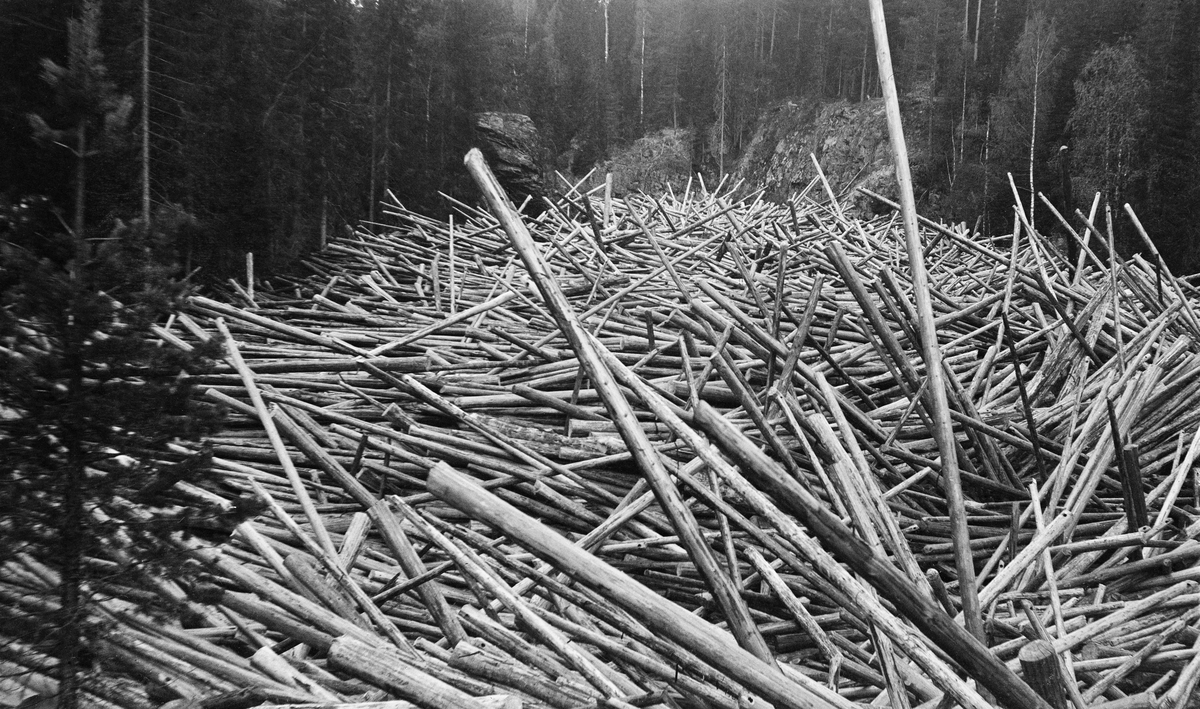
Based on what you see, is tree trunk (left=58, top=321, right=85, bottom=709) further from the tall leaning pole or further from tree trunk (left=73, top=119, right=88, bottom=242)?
the tall leaning pole

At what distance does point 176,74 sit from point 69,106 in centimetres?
452

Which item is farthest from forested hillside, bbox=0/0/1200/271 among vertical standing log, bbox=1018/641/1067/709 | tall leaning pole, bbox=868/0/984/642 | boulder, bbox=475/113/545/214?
vertical standing log, bbox=1018/641/1067/709

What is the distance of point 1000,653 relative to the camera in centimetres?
158

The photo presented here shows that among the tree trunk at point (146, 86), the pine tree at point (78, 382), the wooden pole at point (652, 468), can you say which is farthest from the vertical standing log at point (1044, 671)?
the tree trunk at point (146, 86)

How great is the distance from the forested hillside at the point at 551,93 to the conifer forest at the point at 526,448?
54mm

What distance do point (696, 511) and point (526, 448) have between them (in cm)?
64

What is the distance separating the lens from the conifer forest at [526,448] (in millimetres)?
1347

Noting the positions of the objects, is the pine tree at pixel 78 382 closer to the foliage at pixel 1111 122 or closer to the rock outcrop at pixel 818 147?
the foliage at pixel 1111 122

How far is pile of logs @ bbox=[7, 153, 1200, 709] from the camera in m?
1.31

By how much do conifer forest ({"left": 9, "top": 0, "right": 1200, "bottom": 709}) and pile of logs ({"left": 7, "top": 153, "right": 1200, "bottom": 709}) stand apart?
0.04 feet

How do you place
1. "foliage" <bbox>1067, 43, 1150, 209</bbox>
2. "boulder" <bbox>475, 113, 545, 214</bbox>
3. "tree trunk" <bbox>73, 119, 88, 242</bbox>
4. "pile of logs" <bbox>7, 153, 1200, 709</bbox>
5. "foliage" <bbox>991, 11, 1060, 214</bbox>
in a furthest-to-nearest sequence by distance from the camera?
"foliage" <bbox>991, 11, 1060, 214</bbox> → "foliage" <bbox>1067, 43, 1150, 209</bbox> → "boulder" <bbox>475, 113, 545, 214</bbox> → "tree trunk" <bbox>73, 119, 88, 242</bbox> → "pile of logs" <bbox>7, 153, 1200, 709</bbox>

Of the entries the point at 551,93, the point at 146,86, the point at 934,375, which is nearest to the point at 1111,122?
the point at 551,93

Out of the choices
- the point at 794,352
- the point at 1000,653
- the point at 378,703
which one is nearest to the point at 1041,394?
the point at 794,352

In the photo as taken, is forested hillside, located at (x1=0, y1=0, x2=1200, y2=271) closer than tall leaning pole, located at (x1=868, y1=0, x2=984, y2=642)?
No
